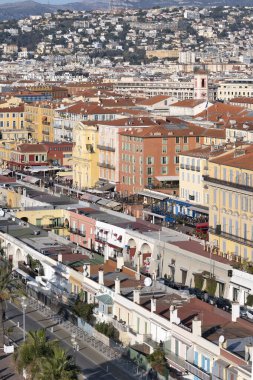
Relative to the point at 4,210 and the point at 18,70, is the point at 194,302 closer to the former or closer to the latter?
the point at 4,210

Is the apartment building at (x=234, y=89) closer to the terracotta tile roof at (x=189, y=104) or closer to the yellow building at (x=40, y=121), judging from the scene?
the terracotta tile roof at (x=189, y=104)

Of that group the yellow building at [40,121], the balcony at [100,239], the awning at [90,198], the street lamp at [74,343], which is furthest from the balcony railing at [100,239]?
the yellow building at [40,121]

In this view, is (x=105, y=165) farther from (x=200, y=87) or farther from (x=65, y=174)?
(x=200, y=87)

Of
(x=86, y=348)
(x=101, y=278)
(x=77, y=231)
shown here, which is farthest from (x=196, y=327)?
(x=77, y=231)

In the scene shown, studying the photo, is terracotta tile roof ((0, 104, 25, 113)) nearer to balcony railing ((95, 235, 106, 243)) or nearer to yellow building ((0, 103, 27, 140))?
yellow building ((0, 103, 27, 140))

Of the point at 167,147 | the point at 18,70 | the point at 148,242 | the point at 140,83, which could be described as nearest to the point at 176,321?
the point at 148,242
